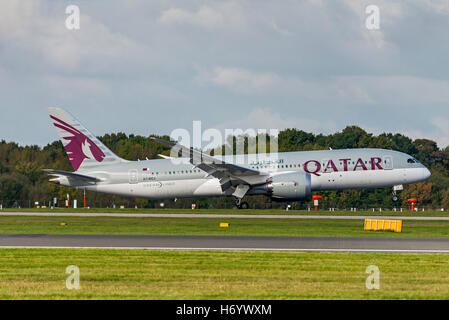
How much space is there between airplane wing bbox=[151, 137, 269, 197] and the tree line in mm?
21293

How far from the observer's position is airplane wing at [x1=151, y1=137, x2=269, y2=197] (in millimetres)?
56812

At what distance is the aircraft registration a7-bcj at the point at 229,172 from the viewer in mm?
56875

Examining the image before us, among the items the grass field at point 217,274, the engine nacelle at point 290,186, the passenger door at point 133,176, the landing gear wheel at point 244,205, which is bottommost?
the grass field at point 217,274

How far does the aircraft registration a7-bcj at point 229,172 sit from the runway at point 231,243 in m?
22.2

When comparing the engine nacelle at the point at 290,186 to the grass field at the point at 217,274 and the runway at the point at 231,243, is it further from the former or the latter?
the grass field at the point at 217,274

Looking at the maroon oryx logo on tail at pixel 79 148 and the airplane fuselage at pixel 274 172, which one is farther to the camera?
the maroon oryx logo on tail at pixel 79 148

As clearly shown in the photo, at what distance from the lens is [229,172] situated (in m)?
57.9

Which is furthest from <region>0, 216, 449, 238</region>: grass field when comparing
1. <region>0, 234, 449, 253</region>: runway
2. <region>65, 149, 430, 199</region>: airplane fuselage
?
<region>65, 149, 430, 199</region>: airplane fuselage

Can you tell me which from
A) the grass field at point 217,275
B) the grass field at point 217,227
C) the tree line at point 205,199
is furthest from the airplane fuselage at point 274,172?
the grass field at point 217,275

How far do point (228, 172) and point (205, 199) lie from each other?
31.4 metres

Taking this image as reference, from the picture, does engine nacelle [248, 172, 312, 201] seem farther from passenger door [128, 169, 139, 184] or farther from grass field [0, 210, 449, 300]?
grass field [0, 210, 449, 300]

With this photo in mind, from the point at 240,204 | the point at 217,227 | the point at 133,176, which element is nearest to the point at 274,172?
the point at 240,204

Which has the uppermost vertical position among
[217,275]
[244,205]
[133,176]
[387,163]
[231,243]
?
[387,163]

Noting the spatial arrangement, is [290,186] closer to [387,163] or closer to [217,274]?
[387,163]
